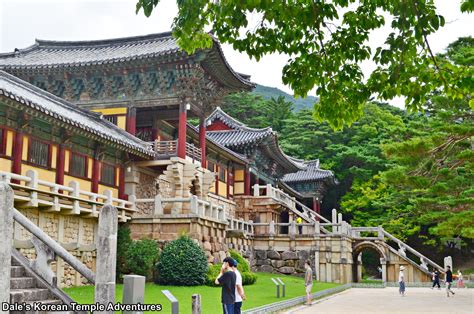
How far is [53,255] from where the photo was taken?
9.94 m

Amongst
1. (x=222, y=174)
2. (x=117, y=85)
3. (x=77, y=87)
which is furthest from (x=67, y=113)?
(x=222, y=174)

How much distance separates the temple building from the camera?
805 inches

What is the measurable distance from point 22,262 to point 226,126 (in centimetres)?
3960

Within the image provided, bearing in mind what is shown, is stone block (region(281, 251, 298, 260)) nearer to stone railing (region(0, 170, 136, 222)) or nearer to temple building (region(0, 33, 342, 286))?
temple building (region(0, 33, 342, 286))

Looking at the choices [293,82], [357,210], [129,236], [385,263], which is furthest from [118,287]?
[357,210]

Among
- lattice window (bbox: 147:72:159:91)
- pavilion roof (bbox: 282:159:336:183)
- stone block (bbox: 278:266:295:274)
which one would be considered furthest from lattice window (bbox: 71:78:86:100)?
pavilion roof (bbox: 282:159:336:183)

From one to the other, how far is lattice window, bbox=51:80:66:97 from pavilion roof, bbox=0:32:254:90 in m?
1.09

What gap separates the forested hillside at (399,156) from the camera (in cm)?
2019

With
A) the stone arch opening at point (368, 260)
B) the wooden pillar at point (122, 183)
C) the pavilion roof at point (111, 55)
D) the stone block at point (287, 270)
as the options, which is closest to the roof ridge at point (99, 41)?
the pavilion roof at point (111, 55)

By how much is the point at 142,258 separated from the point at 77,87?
440 inches

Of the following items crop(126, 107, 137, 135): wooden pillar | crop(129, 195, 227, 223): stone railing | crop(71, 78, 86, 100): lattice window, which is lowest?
crop(129, 195, 227, 223): stone railing

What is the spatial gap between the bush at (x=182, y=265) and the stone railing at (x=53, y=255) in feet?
42.3

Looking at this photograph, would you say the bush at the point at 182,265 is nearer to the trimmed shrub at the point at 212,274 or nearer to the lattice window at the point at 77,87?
the trimmed shrub at the point at 212,274

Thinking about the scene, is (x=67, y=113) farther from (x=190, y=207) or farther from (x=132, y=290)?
(x=132, y=290)
